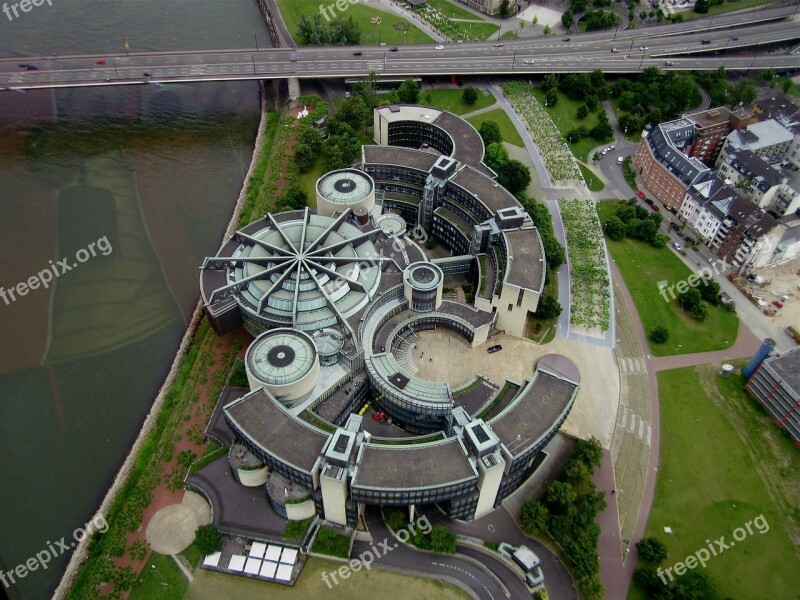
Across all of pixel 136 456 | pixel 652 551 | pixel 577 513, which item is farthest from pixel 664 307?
pixel 136 456

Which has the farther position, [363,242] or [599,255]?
[599,255]

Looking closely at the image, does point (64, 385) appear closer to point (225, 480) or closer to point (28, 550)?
point (28, 550)

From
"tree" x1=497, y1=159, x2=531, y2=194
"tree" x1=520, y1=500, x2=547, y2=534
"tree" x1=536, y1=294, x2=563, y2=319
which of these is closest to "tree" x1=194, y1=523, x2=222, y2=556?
"tree" x1=520, y1=500, x2=547, y2=534

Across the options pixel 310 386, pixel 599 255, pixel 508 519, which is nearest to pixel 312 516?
pixel 310 386

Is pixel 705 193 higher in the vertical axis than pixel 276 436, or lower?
higher

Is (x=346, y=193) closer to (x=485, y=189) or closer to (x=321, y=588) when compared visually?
(x=485, y=189)

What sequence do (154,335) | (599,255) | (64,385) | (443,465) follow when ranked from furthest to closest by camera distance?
(599,255) → (154,335) → (64,385) → (443,465)

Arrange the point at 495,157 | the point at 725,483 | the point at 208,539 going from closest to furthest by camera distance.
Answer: the point at 208,539 < the point at 725,483 < the point at 495,157
